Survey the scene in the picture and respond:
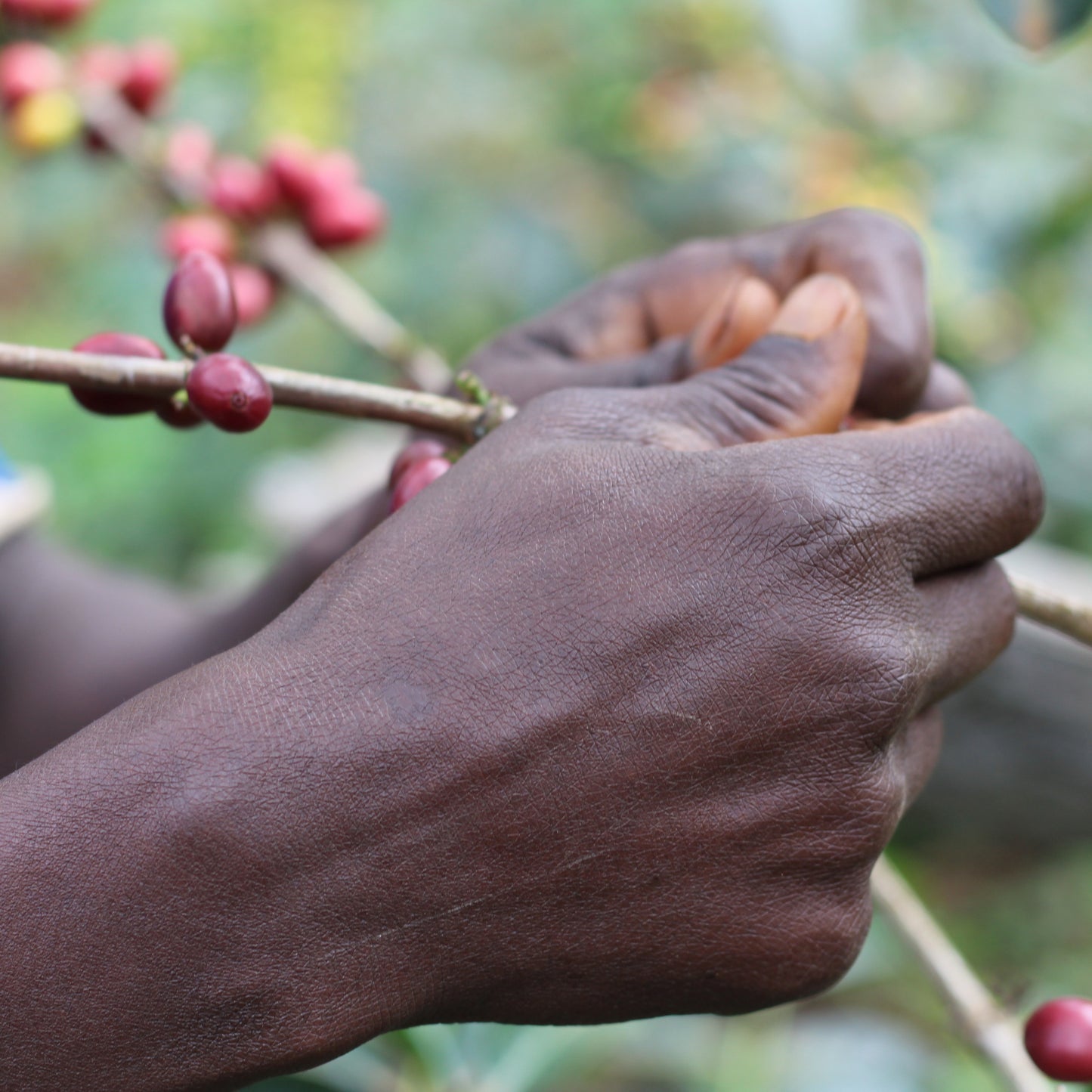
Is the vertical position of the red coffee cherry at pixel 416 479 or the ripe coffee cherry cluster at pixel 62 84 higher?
the ripe coffee cherry cluster at pixel 62 84

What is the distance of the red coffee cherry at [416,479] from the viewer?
84 centimetres

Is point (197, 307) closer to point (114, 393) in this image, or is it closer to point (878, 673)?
point (114, 393)

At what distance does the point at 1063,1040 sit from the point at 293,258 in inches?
48.7

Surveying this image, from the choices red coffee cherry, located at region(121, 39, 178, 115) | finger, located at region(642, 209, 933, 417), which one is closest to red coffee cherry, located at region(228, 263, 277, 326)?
red coffee cherry, located at region(121, 39, 178, 115)

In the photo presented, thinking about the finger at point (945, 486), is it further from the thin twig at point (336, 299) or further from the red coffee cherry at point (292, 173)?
the red coffee cherry at point (292, 173)

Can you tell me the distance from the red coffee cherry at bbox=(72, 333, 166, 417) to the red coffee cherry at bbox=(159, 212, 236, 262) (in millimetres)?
598

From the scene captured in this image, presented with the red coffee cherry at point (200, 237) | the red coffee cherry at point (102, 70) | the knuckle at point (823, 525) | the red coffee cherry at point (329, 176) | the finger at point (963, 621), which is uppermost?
the red coffee cherry at point (102, 70)

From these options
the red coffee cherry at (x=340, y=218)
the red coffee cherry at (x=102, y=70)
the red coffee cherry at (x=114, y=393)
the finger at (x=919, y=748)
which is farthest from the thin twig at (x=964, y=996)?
the red coffee cherry at (x=102, y=70)

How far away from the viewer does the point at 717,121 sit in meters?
2.78

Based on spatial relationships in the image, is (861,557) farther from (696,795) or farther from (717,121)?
(717,121)

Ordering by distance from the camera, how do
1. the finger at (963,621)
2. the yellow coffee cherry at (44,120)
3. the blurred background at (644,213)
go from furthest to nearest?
1. the blurred background at (644,213)
2. the yellow coffee cherry at (44,120)
3. the finger at (963,621)

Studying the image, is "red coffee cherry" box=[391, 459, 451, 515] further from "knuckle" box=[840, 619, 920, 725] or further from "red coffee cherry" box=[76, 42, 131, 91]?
"red coffee cherry" box=[76, 42, 131, 91]

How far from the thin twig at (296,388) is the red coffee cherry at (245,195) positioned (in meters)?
0.69

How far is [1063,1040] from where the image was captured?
897 millimetres
